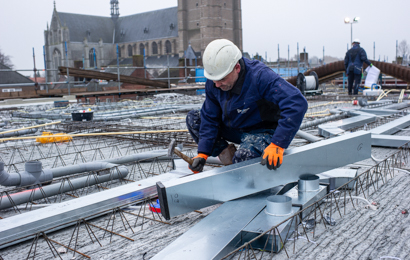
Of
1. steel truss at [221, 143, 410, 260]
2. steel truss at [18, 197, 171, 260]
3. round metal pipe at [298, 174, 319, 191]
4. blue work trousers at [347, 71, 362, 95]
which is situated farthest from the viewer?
blue work trousers at [347, 71, 362, 95]

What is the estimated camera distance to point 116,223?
2.32m

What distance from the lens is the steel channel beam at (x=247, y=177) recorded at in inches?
78.0

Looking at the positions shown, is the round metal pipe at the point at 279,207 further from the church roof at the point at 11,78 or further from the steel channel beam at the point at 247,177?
the church roof at the point at 11,78

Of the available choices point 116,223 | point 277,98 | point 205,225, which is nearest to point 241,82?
point 277,98

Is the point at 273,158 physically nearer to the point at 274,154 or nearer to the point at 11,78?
the point at 274,154

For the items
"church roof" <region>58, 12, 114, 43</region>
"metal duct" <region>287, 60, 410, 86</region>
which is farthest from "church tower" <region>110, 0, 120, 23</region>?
"metal duct" <region>287, 60, 410, 86</region>

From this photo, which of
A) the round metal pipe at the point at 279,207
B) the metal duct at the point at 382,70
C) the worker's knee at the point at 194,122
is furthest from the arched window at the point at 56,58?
the round metal pipe at the point at 279,207

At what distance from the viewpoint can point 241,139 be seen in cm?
275

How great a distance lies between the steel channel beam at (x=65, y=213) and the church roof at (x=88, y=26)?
5620 centimetres

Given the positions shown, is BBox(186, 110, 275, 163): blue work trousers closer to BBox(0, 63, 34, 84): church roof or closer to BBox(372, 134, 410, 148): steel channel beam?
BBox(372, 134, 410, 148): steel channel beam

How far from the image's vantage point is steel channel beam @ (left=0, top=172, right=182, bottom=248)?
78.7 inches

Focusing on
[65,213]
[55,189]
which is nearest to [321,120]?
[55,189]

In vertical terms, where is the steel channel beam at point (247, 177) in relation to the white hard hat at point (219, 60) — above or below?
below

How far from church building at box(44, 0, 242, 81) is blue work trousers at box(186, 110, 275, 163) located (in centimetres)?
4923
